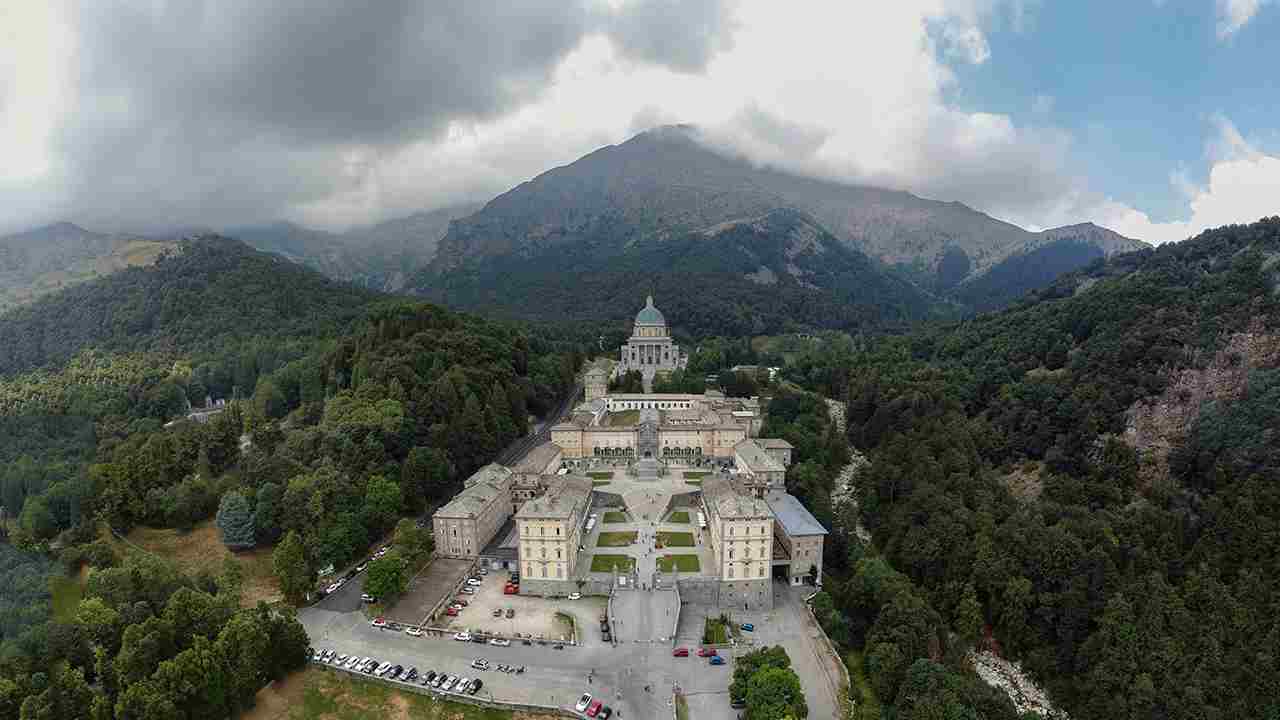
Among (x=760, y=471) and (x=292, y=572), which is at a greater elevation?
(x=760, y=471)

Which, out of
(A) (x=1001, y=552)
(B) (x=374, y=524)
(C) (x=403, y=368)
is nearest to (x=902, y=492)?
(A) (x=1001, y=552)

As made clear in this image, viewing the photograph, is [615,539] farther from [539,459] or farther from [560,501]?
[539,459]

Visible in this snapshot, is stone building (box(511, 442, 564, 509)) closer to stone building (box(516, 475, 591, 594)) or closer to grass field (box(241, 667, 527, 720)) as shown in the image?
stone building (box(516, 475, 591, 594))

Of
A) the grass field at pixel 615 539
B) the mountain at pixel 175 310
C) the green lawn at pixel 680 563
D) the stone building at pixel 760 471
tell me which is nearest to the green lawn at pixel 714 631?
the green lawn at pixel 680 563

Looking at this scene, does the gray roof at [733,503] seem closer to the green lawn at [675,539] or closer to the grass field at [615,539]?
the green lawn at [675,539]

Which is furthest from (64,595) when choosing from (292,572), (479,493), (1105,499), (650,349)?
(650,349)

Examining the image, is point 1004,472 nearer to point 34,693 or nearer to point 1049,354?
point 1049,354
